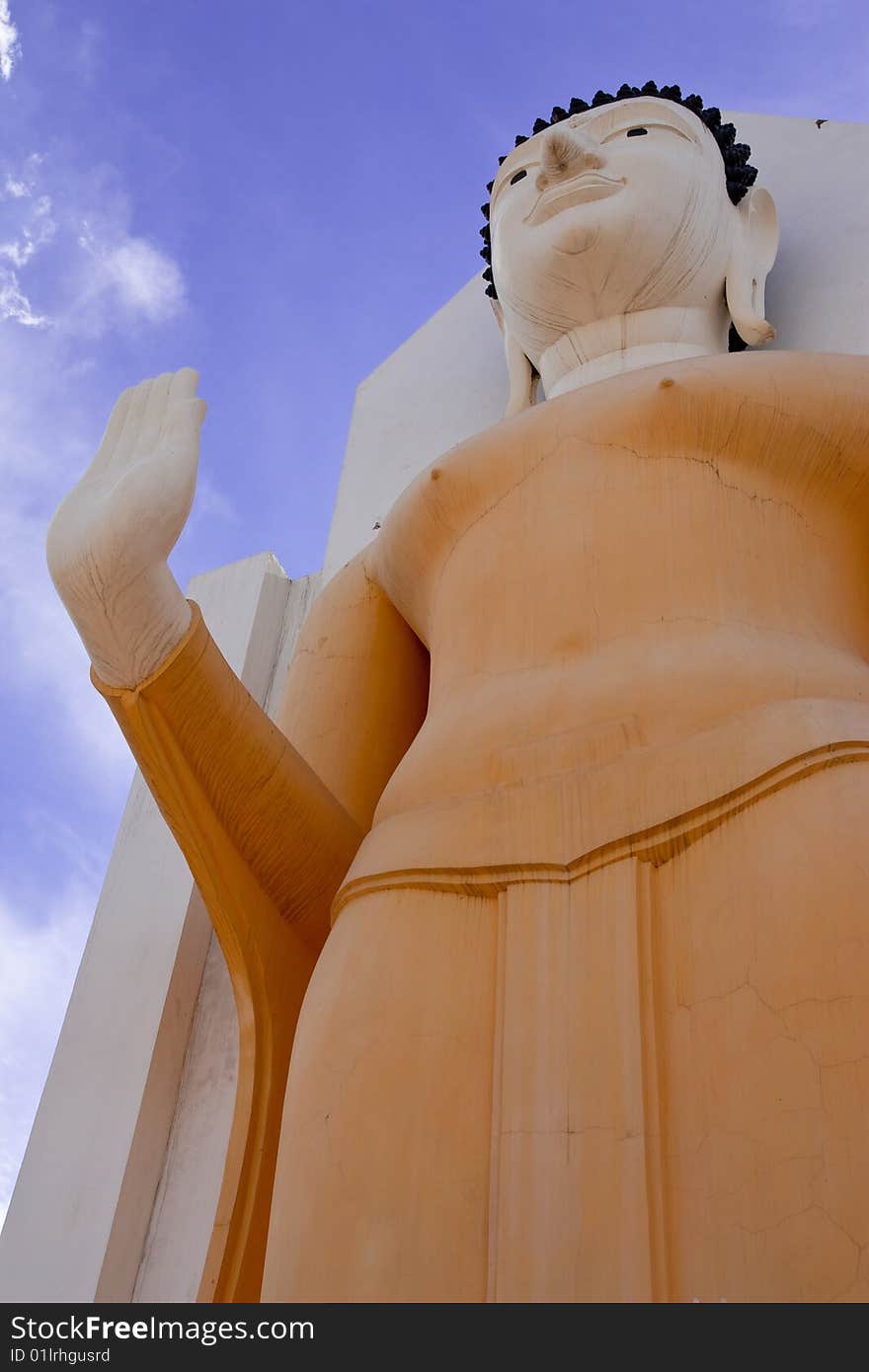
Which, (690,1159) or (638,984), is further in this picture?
(638,984)

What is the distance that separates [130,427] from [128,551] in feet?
1.25

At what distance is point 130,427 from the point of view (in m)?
2.44

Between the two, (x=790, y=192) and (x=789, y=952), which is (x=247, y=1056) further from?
(x=790, y=192)

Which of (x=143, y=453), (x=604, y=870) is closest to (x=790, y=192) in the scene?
(x=143, y=453)

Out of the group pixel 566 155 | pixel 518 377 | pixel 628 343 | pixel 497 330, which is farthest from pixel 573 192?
pixel 497 330

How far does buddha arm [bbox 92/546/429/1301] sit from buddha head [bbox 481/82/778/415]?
4.20 feet

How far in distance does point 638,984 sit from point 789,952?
208mm

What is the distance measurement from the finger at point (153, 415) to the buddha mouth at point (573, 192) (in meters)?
1.21

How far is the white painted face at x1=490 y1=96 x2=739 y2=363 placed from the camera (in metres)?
3.22

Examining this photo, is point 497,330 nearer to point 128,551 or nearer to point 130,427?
point 130,427

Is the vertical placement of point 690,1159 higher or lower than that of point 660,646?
lower

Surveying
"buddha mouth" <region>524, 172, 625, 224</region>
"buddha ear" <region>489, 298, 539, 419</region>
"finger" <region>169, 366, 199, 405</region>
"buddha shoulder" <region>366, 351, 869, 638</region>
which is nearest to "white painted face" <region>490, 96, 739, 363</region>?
"buddha mouth" <region>524, 172, 625, 224</region>

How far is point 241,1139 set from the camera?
2416 millimetres

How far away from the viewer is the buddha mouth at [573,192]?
3.25m
